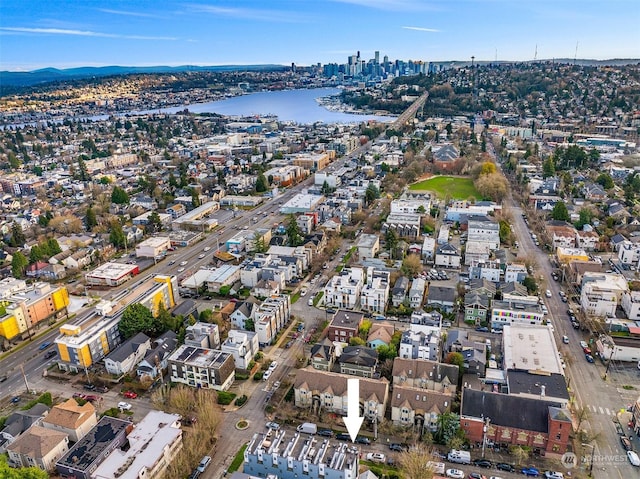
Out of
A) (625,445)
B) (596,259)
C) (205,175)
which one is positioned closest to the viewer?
(625,445)

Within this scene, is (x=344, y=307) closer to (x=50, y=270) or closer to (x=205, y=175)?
(x=50, y=270)

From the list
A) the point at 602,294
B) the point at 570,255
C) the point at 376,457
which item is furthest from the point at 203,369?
the point at 570,255

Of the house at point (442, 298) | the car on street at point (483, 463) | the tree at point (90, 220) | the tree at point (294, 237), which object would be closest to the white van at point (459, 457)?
the car on street at point (483, 463)

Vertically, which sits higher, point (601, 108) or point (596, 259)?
point (601, 108)

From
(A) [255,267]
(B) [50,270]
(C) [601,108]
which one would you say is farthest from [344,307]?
(C) [601,108]

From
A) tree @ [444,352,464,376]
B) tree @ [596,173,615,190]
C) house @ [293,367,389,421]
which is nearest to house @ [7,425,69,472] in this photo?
house @ [293,367,389,421]

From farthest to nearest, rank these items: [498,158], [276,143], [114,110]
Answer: [114,110] → [276,143] → [498,158]

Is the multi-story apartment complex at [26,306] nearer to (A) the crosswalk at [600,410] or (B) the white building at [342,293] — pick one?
(B) the white building at [342,293]

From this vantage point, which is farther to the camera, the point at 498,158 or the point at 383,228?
the point at 498,158
